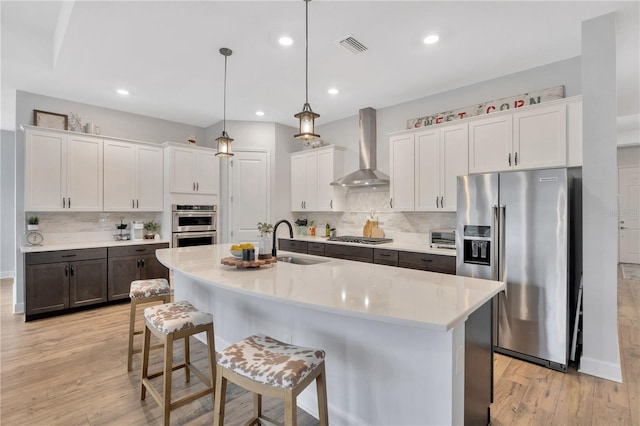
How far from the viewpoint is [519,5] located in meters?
2.40

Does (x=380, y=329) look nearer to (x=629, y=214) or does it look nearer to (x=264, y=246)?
(x=264, y=246)

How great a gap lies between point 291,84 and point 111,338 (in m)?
3.51

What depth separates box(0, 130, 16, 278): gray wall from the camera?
19.6 ft

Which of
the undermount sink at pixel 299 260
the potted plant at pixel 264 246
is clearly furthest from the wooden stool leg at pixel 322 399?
the undermount sink at pixel 299 260

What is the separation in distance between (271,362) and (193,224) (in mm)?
4242

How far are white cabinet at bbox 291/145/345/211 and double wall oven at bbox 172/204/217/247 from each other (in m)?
1.48

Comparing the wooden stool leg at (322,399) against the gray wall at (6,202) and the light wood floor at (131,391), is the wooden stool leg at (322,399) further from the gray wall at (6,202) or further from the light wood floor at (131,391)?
the gray wall at (6,202)

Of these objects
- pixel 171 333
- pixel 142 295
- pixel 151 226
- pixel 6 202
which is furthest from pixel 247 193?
pixel 6 202

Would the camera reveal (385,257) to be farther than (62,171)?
No

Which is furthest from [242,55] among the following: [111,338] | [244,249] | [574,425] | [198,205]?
[574,425]

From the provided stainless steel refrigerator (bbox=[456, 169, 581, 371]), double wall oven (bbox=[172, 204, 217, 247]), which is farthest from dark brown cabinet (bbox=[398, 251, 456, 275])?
double wall oven (bbox=[172, 204, 217, 247])

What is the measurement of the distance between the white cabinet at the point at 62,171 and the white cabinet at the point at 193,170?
38.1 inches

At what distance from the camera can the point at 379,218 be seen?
15.9ft

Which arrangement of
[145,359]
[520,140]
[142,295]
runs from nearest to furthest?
[145,359], [142,295], [520,140]
